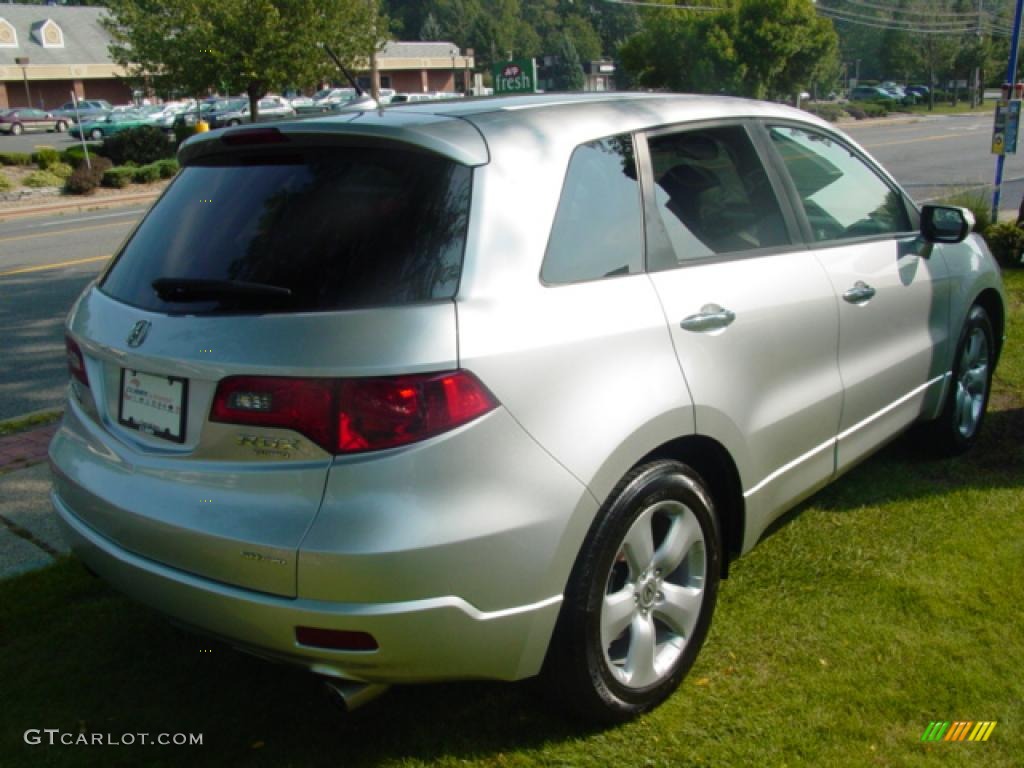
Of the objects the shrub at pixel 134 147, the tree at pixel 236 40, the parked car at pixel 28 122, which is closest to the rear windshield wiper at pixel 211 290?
the tree at pixel 236 40

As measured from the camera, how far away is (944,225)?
4258 mm

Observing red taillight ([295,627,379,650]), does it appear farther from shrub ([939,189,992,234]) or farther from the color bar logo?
shrub ([939,189,992,234])

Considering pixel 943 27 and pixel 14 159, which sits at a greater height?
pixel 943 27

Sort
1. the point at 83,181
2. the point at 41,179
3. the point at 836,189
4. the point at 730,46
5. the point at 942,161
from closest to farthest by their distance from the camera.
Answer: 1. the point at 836,189
2. the point at 83,181
3. the point at 41,179
4. the point at 942,161
5. the point at 730,46

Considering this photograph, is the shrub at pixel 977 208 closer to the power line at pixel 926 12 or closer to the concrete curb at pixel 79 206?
the concrete curb at pixel 79 206

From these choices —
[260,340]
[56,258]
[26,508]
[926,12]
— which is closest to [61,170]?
[56,258]

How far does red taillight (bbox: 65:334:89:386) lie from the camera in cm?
298

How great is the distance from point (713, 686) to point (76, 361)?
228 centimetres

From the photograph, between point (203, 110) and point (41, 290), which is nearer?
point (41, 290)

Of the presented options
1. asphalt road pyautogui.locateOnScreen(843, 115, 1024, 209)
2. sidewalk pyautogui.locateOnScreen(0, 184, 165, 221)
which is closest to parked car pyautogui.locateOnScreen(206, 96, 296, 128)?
sidewalk pyautogui.locateOnScreen(0, 184, 165, 221)

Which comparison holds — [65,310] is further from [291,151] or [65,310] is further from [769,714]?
[769,714]

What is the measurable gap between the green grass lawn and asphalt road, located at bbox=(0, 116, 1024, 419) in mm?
3454

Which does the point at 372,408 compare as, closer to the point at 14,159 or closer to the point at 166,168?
the point at 166,168

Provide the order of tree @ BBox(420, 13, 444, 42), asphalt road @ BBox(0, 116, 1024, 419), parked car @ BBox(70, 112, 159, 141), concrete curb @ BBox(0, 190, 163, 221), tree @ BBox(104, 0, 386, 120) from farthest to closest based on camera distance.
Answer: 1. tree @ BBox(420, 13, 444, 42)
2. parked car @ BBox(70, 112, 159, 141)
3. tree @ BBox(104, 0, 386, 120)
4. concrete curb @ BBox(0, 190, 163, 221)
5. asphalt road @ BBox(0, 116, 1024, 419)
